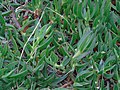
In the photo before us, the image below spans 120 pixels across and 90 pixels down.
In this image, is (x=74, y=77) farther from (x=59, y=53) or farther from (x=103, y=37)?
(x=103, y=37)

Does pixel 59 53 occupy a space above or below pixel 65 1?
below

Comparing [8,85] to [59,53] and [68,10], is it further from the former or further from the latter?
[68,10]

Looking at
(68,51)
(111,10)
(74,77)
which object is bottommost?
(74,77)

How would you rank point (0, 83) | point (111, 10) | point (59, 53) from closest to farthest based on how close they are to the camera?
point (0, 83)
point (59, 53)
point (111, 10)

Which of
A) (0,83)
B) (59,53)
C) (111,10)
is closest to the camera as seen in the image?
(0,83)

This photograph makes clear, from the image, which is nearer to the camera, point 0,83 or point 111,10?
point 0,83

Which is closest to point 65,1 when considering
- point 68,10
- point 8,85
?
point 68,10
